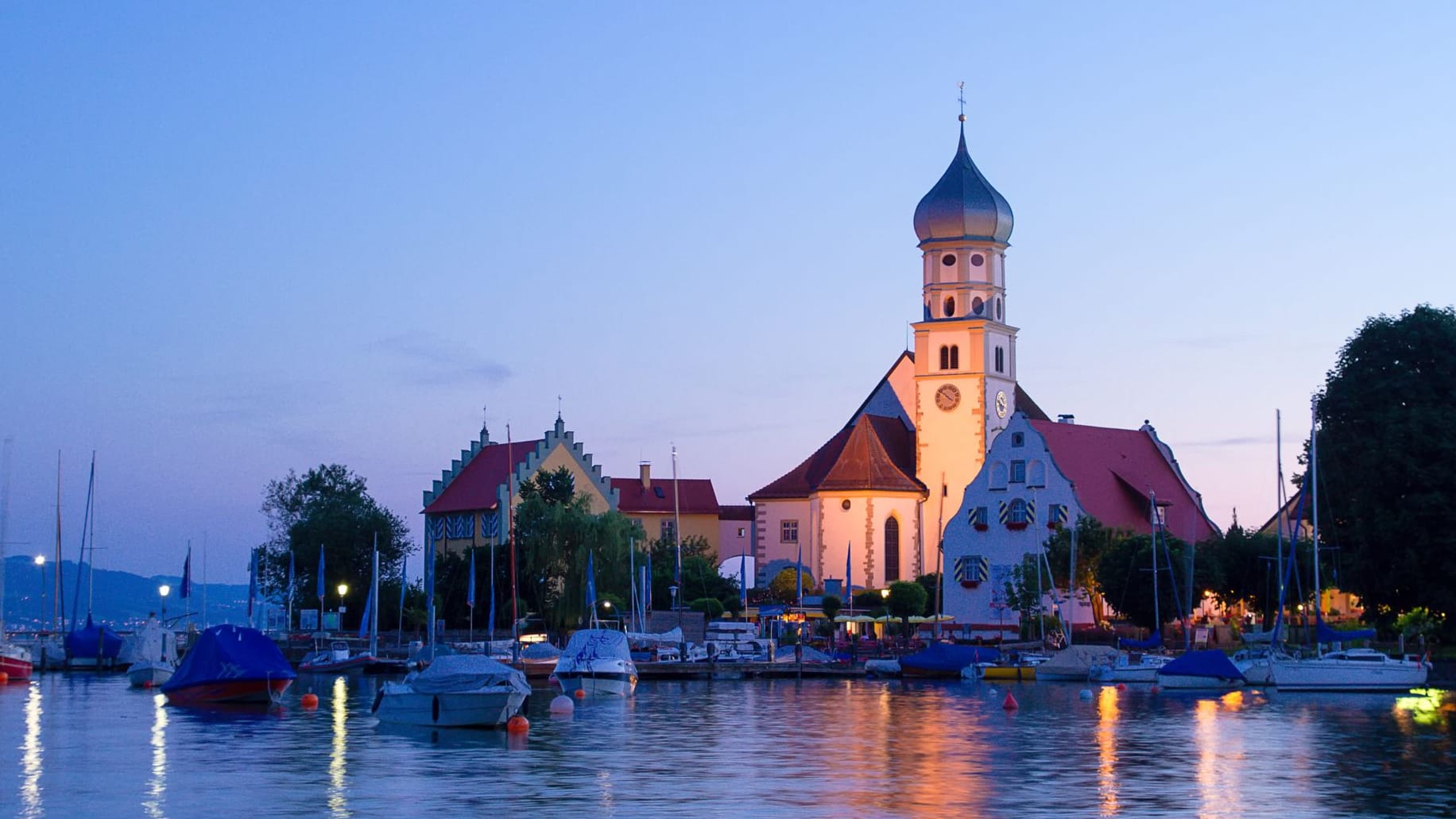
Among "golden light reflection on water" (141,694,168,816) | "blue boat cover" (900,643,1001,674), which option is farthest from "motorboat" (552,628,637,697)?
"blue boat cover" (900,643,1001,674)

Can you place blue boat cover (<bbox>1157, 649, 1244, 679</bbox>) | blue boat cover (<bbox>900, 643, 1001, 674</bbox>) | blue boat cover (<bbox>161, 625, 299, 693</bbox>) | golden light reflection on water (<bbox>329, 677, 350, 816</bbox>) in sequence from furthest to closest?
1. blue boat cover (<bbox>900, 643, 1001, 674</bbox>)
2. blue boat cover (<bbox>1157, 649, 1244, 679</bbox>)
3. blue boat cover (<bbox>161, 625, 299, 693</bbox>)
4. golden light reflection on water (<bbox>329, 677, 350, 816</bbox>)

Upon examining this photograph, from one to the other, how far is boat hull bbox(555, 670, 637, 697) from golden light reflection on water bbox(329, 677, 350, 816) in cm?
790

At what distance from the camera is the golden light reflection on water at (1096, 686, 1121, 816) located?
36.1 metres

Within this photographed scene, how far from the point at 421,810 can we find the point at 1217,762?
62.9 ft

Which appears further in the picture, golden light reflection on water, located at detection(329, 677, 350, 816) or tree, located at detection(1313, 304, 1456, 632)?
tree, located at detection(1313, 304, 1456, 632)

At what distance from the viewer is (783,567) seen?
119 meters

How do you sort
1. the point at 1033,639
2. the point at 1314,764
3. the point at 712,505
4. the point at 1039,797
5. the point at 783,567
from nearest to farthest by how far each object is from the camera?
the point at 1039,797
the point at 1314,764
the point at 1033,639
the point at 783,567
the point at 712,505

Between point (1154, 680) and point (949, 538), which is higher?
point (949, 538)

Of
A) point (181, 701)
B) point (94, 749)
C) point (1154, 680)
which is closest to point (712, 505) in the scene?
point (1154, 680)

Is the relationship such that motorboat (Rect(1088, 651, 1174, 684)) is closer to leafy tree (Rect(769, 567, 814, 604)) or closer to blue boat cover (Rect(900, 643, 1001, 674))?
blue boat cover (Rect(900, 643, 1001, 674))

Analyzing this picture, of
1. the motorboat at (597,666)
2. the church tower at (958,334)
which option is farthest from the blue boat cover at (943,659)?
the church tower at (958,334)

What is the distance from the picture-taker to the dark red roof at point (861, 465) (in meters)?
117

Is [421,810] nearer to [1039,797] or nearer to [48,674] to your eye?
[1039,797]

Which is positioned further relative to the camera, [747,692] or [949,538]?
[949,538]
